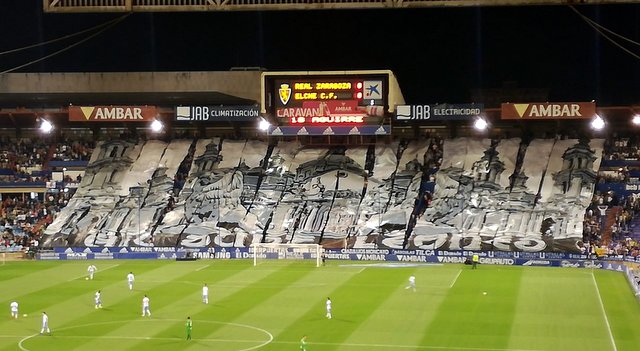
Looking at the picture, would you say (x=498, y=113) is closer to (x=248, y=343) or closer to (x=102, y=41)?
(x=102, y=41)

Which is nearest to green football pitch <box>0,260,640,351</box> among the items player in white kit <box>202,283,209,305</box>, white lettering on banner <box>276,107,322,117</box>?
player in white kit <box>202,283,209,305</box>

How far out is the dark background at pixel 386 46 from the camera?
2921 inches

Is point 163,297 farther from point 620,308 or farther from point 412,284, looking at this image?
point 620,308

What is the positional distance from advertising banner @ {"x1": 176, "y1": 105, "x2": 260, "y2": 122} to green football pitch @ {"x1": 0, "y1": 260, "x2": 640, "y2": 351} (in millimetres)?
14204

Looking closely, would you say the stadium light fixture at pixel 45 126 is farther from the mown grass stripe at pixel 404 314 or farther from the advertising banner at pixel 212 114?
the mown grass stripe at pixel 404 314

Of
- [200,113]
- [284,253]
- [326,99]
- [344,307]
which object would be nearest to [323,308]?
[344,307]

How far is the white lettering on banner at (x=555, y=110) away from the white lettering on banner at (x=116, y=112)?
3029 centimetres

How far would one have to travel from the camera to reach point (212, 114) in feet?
234

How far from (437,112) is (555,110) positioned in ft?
28.3

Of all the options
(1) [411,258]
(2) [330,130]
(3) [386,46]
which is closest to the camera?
(1) [411,258]

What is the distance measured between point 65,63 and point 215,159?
15.9 metres

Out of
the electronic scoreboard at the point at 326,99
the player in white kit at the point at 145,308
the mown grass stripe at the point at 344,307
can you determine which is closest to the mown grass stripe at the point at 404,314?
the mown grass stripe at the point at 344,307

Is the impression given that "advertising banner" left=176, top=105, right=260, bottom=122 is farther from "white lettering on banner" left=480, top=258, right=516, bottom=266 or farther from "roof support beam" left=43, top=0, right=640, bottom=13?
"roof support beam" left=43, top=0, right=640, bottom=13

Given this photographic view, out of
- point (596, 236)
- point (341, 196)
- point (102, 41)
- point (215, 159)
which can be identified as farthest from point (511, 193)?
point (102, 41)
